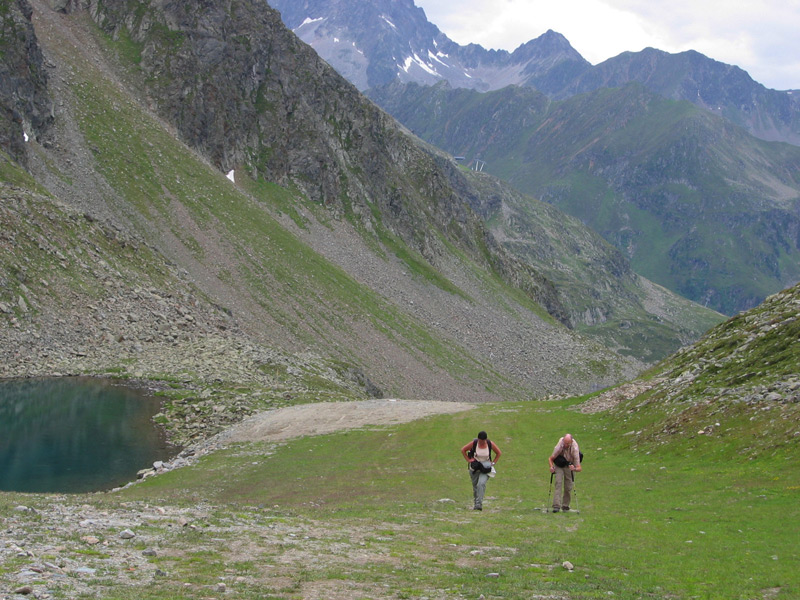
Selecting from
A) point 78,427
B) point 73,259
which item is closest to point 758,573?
point 78,427

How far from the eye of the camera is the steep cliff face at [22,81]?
10638 centimetres

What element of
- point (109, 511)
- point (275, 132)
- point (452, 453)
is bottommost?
point (109, 511)

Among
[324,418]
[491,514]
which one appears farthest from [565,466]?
[324,418]

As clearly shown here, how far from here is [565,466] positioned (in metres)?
26.5

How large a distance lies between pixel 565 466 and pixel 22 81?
11803 cm

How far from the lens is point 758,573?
16.4m

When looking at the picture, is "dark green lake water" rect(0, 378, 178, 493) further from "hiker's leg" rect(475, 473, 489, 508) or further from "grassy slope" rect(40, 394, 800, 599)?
"hiker's leg" rect(475, 473, 489, 508)

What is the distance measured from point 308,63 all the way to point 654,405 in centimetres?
15921

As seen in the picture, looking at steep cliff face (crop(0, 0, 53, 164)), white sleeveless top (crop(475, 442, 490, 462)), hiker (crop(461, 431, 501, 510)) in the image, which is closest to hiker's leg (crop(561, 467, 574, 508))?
hiker (crop(461, 431, 501, 510))

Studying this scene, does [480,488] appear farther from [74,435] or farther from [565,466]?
[74,435]

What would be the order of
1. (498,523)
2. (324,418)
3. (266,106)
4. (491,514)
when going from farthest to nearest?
(266,106) < (324,418) < (491,514) < (498,523)

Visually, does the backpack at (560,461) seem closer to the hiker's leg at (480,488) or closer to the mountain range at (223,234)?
the hiker's leg at (480,488)

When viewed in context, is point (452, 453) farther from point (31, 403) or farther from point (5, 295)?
point (5, 295)

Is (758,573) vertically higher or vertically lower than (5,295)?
lower
